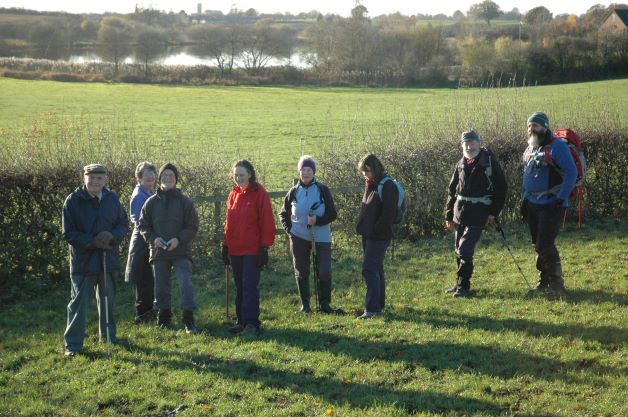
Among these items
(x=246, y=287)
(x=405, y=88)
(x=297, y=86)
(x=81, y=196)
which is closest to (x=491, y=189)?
(x=246, y=287)

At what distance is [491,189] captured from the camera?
8.46 m

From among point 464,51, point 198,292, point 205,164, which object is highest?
point 464,51

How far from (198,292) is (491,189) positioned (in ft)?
12.9

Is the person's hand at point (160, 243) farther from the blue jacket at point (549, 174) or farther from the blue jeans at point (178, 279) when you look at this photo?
the blue jacket at point (549, 174)

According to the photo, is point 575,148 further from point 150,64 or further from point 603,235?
point 150,64

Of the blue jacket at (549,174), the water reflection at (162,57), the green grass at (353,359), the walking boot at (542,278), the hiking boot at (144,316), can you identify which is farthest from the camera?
the water reflection at (162,57)

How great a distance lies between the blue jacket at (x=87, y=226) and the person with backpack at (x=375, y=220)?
2.57m

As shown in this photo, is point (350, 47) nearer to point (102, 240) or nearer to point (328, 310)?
point (328, 310)

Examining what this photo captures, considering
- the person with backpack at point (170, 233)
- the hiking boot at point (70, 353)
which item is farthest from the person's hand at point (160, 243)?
the hiking boot at point (70, 353)

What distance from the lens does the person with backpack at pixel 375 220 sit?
25.5ft

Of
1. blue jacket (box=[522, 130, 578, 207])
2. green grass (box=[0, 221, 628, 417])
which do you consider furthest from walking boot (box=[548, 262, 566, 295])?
blue jacket (box=[522, 130, 578, 207])

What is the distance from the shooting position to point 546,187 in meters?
8.30

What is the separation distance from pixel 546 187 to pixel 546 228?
478 mm

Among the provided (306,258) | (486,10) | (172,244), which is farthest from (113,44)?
(486,10)
